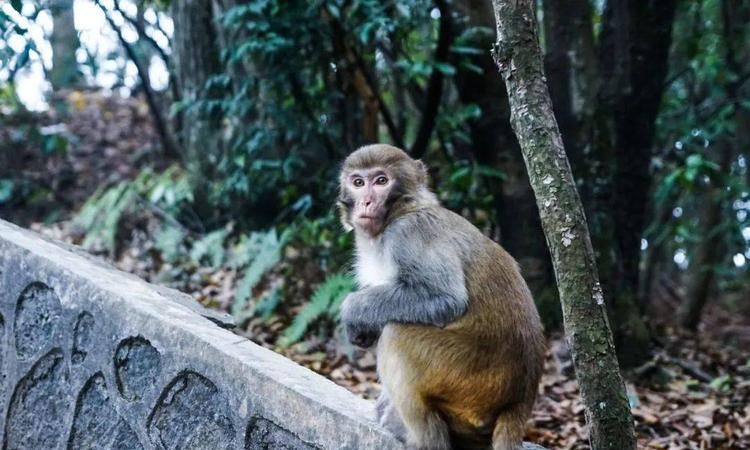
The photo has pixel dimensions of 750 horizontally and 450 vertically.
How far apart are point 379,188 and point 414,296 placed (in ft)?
1.89

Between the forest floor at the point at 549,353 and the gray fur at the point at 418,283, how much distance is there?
1.91 meters

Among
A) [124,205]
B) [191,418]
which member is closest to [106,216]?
[124,205]

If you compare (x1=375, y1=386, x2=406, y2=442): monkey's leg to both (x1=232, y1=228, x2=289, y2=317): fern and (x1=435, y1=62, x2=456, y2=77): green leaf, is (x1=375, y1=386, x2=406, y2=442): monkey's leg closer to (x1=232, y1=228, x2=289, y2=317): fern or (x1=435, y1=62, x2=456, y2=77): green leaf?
(x1=435, y1=62, x2=456, y2=77): green leaf

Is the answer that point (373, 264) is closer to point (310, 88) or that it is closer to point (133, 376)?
point (133, 376)

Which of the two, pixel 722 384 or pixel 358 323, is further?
pixel 722 384

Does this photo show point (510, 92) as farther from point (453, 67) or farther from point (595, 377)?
point (453, 67)

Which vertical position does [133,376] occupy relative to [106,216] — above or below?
above

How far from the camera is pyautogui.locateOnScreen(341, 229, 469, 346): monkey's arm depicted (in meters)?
3.25

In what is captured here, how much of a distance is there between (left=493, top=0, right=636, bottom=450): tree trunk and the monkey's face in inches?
31.9

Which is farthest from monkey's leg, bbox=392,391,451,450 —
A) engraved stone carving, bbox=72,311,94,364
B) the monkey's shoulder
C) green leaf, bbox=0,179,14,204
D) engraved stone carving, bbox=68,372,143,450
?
green leaf, bbox=0,179,14,204

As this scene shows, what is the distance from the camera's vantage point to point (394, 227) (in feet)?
11.6

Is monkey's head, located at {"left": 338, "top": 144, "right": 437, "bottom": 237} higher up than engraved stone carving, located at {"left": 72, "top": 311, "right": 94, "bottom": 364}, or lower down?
higher up

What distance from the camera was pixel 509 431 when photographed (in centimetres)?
310

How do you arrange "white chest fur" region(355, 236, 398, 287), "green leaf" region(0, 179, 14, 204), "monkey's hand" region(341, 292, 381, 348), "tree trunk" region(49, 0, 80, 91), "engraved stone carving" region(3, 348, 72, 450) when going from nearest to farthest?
"monkey's hand" region(341, 292, 381, 348) → "white chest fur" region(355, 236, 398, 287) → "engraved stone carving" region(3, 348, 72, 450) → "green leaf" region(0, 179, 14, 204) → "tree trunk" region(49, 0, 80, 91)
